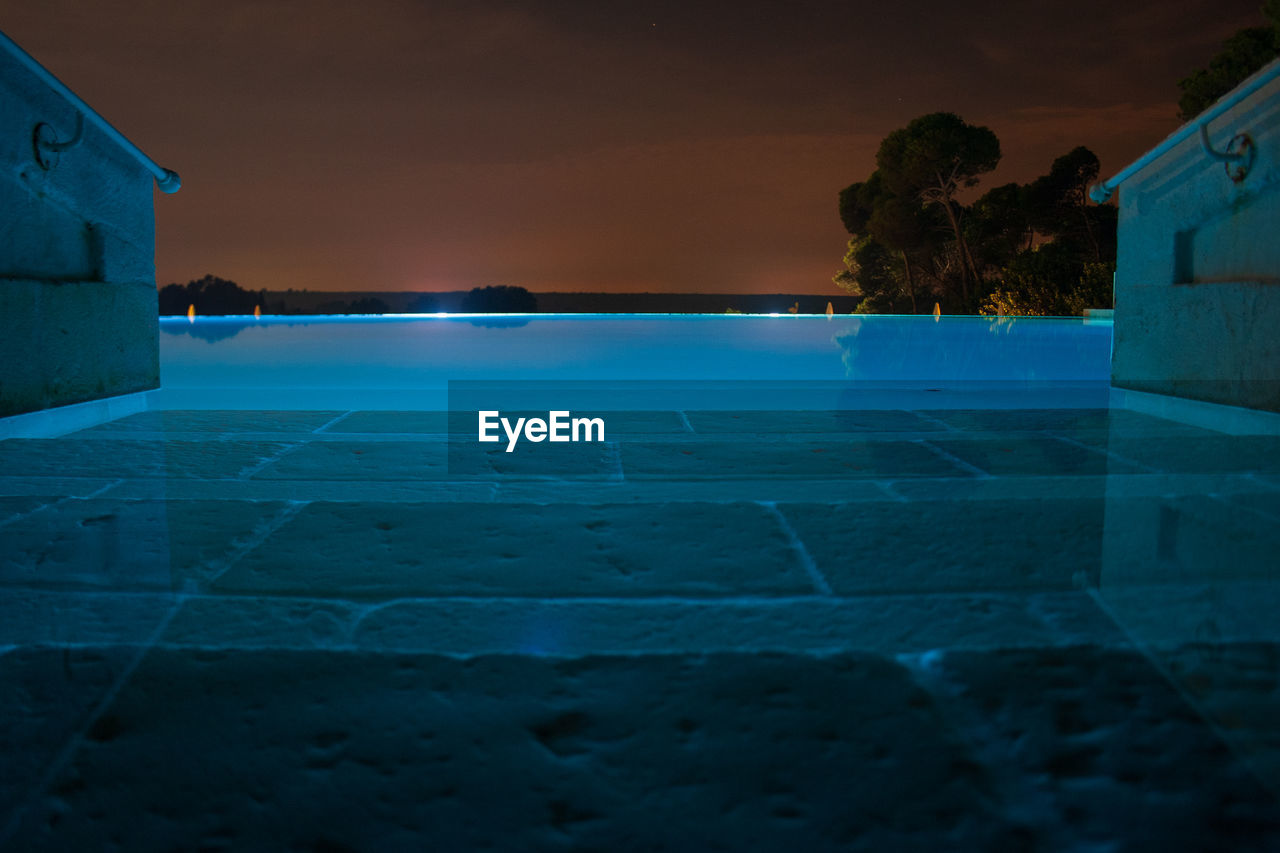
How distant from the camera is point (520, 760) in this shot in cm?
116

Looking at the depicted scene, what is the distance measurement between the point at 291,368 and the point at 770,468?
611 cm

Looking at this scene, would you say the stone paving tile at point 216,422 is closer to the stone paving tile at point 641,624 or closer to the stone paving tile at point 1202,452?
the stone paving tile at point 641,624

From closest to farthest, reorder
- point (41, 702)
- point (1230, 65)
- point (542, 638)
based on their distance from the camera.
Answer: point (41, 702) → point (542, 638) → point (1230, 65)

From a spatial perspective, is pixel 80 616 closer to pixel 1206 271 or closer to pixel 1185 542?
pixel 1185 542

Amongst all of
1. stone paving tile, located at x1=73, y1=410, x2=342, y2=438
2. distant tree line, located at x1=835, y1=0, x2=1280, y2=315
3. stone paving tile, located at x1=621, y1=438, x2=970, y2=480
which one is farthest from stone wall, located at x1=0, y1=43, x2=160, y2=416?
distant tree line, located at x1=835, y1=0, x2=1280, y2=315

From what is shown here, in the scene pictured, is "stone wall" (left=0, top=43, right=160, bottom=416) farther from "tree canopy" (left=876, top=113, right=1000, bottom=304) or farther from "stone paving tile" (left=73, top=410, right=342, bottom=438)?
"tree canopy" (left=876, top=113, right=1000, bottom=304)

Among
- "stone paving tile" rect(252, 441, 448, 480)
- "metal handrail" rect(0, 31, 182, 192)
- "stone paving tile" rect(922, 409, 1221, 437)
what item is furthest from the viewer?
"stone paving tile" rect(922, 409, 1221, 437)

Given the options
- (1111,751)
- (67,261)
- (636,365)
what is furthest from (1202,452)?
(636,365)

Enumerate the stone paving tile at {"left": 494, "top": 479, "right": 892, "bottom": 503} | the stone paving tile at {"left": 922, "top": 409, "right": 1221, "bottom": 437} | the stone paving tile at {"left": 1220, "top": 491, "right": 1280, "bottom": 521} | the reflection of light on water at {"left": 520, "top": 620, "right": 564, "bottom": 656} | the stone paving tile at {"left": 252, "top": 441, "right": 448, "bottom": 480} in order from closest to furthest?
the reflection of light on water at {"left": 520, "top": 620, "right": 564, "bottom": 656}
the stone paving tile at {"left": 1220, "top": 491, "right": 1280, "bottom": 521}
the stone paving tile at {"left": 494, "top": 479, "right": 892, "bottom": 503}
the stone paving tile at {"left": 252, "top": 441, "right": 448, "bottom": 480}
the stone paving tile at {"left": 922, "top": 409, "right": 1221, "bottom": 437}

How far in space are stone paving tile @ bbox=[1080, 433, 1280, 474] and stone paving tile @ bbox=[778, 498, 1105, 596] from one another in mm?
837

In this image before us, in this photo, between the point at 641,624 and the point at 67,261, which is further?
the point at 67,261

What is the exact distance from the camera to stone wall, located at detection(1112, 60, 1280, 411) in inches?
144

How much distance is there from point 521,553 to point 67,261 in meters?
3.25

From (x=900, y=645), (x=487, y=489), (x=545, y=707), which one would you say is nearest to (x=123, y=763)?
(x=545, y=707)
